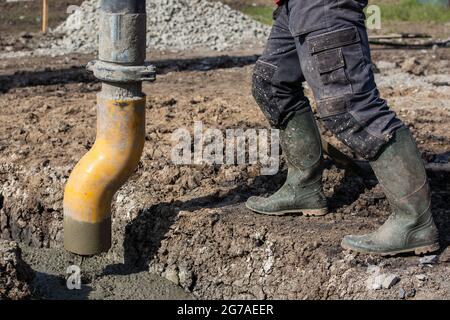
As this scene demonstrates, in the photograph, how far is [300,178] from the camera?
4.47m

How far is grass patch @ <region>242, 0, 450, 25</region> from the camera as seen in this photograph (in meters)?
14.1

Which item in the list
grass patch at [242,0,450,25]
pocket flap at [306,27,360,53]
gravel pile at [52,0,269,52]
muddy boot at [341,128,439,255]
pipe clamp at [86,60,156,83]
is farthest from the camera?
grass patch at [242,0,450,25]

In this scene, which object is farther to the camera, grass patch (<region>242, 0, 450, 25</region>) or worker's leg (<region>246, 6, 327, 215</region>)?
grass patch (<region>242, 0, 450, 25</region>)

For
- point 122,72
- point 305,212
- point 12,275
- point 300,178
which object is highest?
point 122,72

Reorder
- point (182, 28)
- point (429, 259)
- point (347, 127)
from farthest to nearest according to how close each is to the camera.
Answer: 1. point (182, 28)
2. point (429, 259)
3. point (347, 127)

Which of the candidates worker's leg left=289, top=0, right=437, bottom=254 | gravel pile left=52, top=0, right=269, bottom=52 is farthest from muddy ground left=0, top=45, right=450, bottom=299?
gravel pile left=52, top=0, right=269, bottom=52

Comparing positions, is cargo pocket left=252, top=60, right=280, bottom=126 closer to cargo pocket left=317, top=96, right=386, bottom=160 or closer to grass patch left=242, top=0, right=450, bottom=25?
cargo pocket left=317, top=96, right=386, bottom=160

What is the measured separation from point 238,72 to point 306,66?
16.6 feet

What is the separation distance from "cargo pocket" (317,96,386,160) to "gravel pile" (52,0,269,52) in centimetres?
722

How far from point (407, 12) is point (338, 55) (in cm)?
1140

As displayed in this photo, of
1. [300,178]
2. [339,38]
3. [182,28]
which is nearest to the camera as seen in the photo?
[339,38]

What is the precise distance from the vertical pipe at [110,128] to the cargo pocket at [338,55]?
788 mm

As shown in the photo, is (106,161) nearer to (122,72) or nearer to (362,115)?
(122,72)

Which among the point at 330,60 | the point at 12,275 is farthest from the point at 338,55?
the point at 12,275
